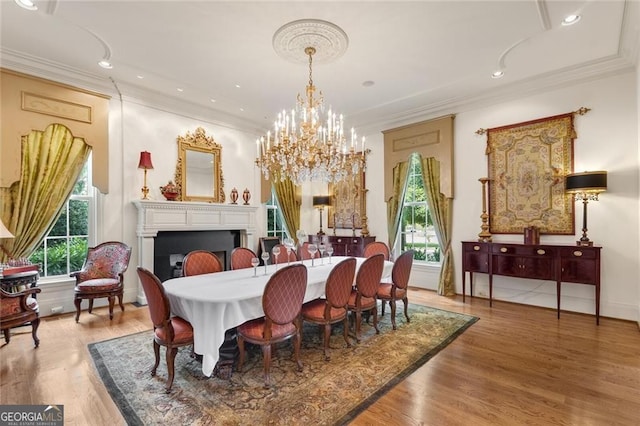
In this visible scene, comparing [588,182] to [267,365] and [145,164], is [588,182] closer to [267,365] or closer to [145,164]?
[267,365]

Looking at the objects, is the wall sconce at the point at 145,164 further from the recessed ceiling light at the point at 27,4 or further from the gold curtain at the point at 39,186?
the recessed ceiling light at the point at 27,4

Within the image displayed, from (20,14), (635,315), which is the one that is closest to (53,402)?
(20,14)

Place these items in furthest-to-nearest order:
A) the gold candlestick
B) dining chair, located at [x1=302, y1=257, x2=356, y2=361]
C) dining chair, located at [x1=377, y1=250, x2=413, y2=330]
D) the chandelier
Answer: the gold candlestick, dining chair, located at [x1=377, y1=250, x2=413, y2=330], the chandelier, dining chair, located at [x1=302, y1=257, x2=356, y2=361]

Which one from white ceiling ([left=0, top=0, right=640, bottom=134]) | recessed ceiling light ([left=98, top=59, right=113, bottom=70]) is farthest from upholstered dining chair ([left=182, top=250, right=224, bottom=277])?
recessed ceiling light ([left=98, top=59, right=113, bottom=70])

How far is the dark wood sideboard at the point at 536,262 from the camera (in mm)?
3734

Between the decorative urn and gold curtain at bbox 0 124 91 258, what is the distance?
3.51 feet

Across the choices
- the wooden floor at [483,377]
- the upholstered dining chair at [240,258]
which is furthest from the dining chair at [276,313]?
the upholstered dining chair at [240,258]

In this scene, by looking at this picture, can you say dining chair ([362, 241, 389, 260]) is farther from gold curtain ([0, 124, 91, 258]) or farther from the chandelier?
gold curtain ([0, 124, 91, 258])

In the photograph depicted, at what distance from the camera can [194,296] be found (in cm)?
229

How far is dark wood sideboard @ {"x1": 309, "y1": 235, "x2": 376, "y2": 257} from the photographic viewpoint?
596 cm

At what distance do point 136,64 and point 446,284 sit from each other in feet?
18.1

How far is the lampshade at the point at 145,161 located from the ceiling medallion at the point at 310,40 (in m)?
2.57

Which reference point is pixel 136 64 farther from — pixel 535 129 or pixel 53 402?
pixel 535 129

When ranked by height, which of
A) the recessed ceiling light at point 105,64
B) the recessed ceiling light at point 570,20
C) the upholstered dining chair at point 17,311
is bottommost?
the upholstered dining chair at point 17,311
